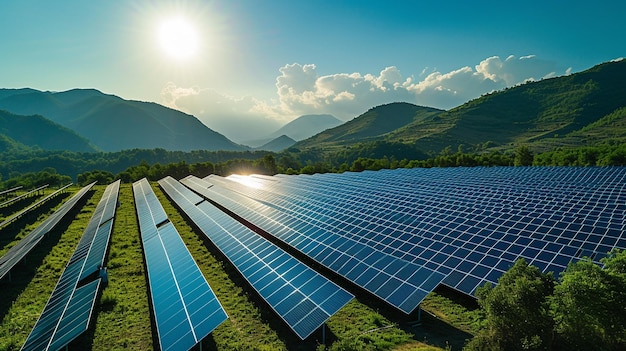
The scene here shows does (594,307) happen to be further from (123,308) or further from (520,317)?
(123,308)

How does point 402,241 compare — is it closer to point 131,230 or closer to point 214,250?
point 214,250

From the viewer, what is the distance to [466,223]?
79.4 feet

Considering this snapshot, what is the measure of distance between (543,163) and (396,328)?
91.0 m

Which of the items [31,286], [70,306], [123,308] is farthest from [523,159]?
[31,286]

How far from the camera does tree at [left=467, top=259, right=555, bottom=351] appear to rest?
11.0 metres

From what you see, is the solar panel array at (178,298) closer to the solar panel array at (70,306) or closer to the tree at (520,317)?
the solar panel array at (70,306)

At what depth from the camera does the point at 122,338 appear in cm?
1546

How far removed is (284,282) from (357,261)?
528cm

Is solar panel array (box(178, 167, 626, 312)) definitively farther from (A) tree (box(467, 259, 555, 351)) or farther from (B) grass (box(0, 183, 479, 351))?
(A) tree (box(467, 259, 555, 351))

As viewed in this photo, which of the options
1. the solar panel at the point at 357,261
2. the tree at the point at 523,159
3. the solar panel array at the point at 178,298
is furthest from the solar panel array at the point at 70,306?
the tree at the point at 523,159

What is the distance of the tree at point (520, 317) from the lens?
11.0 m

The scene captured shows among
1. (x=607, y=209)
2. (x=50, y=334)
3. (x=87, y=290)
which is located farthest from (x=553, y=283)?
(x=87, y=290)

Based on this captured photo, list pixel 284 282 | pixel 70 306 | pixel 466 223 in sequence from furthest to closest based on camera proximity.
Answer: pixel 466 223 → pixel 284 282 → pixel 70 306

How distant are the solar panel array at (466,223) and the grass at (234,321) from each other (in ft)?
8.94
